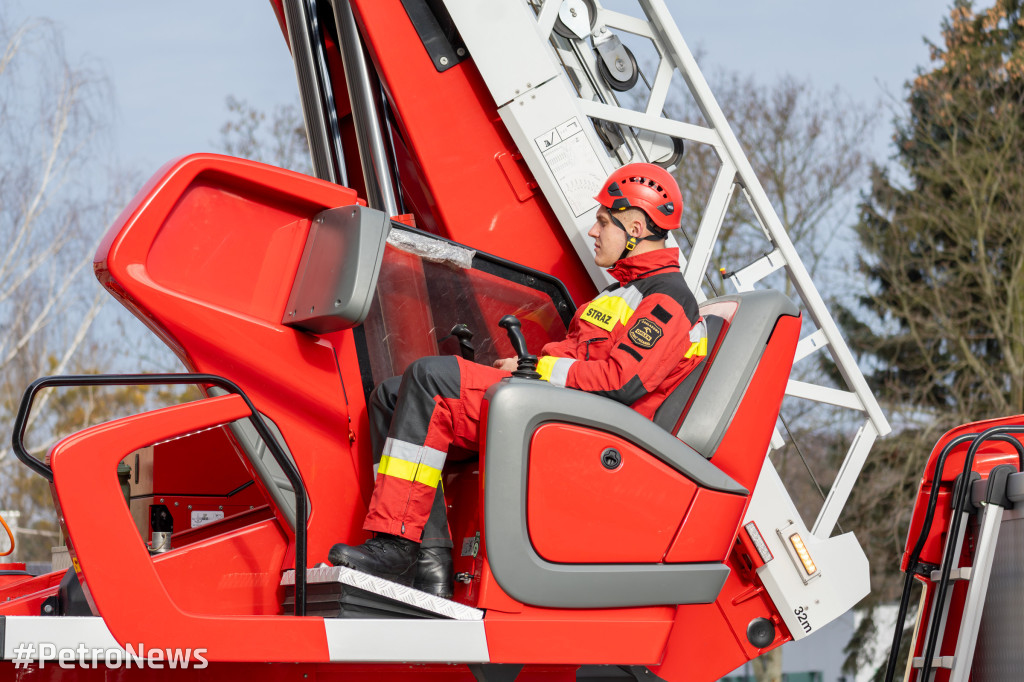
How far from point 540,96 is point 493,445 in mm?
1576

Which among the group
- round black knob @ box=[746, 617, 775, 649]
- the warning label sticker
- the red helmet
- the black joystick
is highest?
the warning label sticker

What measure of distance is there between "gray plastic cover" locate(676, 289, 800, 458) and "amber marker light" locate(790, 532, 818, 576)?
0.70 m

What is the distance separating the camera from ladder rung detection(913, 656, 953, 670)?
3305 millimetres

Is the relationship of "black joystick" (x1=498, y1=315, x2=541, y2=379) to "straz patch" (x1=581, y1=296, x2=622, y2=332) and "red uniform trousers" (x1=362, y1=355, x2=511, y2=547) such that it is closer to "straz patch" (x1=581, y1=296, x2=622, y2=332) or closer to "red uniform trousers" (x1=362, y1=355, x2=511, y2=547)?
"red uniform trousers" (x1=362, y1=355, x2=511, y2=547)

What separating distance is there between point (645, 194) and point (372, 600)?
167 cm

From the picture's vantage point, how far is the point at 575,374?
3.09m

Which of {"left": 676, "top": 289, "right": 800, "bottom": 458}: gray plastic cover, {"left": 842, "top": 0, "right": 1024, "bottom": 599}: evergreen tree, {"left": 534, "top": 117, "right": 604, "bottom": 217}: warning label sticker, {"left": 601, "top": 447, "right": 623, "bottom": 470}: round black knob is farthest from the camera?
{"left": 842, "top": 0, "right": 1024, "bottom": 599}: evergreen tree

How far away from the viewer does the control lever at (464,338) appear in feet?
11.0

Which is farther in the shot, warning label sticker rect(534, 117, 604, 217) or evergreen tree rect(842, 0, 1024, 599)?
evergreen tree rect(842, 0, 1024, 599)

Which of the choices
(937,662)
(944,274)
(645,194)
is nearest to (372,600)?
(645,194)

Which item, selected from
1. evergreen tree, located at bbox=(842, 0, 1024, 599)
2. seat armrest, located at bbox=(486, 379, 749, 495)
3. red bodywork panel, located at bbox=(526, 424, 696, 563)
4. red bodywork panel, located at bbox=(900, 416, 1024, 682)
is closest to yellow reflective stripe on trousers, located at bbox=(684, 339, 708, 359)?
A: seat armrest, located at bbox=(486, 379, 749, 495)

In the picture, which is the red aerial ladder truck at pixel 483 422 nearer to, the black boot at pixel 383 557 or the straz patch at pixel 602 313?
the black boot at pixel 383 557

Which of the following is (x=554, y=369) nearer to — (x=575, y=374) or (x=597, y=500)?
(x=575, y=374)

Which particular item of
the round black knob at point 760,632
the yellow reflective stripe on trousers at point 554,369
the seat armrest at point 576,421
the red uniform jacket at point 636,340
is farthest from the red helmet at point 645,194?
the round black knob at point 760,632
